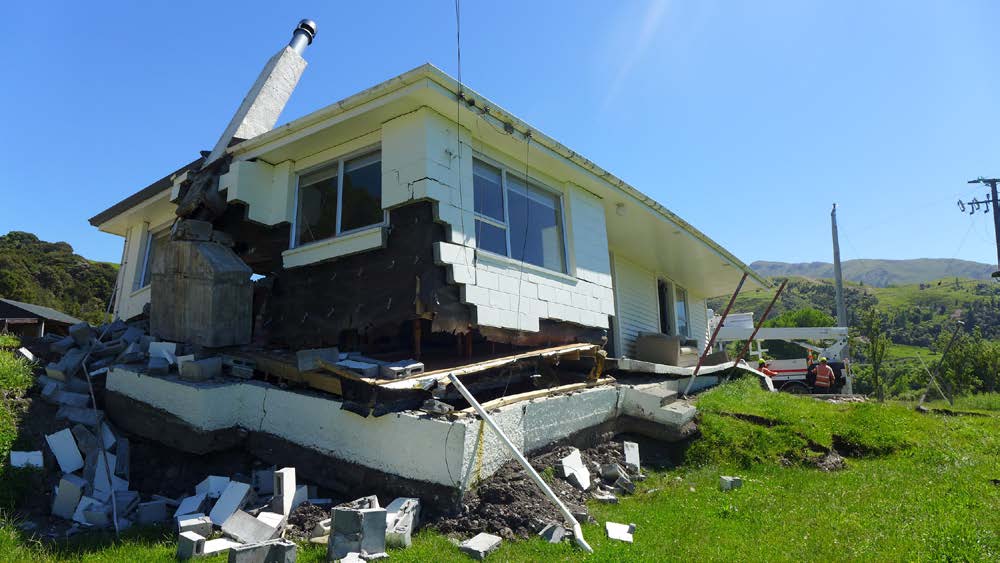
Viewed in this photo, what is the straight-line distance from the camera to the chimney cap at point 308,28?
1205 cm

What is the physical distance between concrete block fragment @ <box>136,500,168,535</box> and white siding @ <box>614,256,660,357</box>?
9.43m

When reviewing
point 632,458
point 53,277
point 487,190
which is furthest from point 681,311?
point 53,277

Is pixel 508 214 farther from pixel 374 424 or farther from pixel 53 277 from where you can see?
pixel 53 277

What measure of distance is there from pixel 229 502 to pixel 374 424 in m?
1.35

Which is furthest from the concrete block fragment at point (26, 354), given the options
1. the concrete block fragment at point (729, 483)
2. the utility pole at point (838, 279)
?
the utility pole at point (838, 279)

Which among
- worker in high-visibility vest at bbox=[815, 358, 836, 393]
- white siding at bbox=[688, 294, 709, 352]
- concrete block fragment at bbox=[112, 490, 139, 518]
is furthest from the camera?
white siding at bbox=[688, 294, 709, 352]

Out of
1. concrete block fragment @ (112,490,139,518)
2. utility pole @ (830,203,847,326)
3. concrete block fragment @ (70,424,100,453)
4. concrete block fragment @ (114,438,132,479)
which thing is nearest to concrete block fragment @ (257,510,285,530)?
concrete block fragment @ (112,490,139,518)

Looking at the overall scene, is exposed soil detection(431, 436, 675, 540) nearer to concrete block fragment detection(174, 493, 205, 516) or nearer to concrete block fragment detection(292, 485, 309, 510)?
concrete block fragment detection(292, 485, 309, 510)

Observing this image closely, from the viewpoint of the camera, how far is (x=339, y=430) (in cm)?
581

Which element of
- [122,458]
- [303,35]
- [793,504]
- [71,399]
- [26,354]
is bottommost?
[793,504]

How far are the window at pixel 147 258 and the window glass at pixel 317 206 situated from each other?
5472 millimetres

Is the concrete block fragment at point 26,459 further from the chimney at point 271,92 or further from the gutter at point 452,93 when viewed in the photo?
the chimney at point 271,92

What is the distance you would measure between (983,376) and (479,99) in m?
39.4

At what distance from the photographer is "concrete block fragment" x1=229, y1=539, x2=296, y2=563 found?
3953mm
